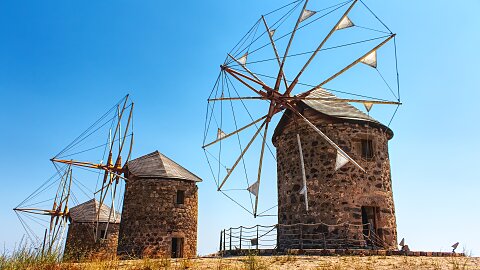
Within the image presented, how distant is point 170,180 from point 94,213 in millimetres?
11276

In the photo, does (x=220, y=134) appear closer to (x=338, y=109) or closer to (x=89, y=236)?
(x=338, y=109)

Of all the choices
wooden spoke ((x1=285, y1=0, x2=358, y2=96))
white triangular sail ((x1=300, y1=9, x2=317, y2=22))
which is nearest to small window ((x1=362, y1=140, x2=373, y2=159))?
wooden spoke ((x1=285, y1=0, x2=358, y2=96))

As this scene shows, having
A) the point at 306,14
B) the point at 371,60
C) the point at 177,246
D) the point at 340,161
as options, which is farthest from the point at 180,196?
the point at 371,60

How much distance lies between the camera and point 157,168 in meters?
23.1

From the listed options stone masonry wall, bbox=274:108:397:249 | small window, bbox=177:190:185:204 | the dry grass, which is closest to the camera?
the dry grass

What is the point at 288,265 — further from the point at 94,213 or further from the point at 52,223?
the point at 52,223

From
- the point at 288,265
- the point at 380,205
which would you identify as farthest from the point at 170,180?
the point at 288,265

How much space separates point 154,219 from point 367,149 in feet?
39.8

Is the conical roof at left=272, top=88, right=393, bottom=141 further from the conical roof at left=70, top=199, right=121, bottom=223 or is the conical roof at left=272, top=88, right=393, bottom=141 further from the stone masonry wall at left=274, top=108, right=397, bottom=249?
the conical roof at left=70, top=199, right=121, bottom=223

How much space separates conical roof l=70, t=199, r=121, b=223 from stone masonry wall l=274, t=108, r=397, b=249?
1867 cm

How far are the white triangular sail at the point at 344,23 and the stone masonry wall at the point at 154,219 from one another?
1337 centimetres

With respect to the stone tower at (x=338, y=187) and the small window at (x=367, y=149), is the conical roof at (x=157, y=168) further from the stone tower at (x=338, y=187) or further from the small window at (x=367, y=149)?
the small window at (x=367, y=149)

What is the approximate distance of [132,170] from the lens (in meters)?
23.0

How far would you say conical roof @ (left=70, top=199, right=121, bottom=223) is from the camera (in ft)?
98.4
